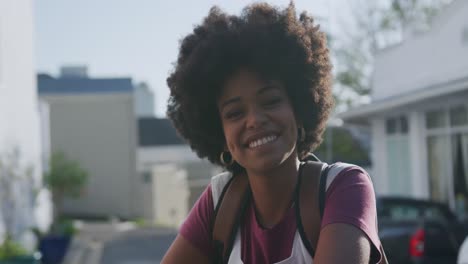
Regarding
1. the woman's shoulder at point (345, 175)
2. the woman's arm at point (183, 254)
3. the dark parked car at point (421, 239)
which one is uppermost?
the woman's shoulder at point (345, 175)

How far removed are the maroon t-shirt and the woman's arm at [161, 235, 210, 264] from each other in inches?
0.6

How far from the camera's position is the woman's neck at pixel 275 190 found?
2.38 metres

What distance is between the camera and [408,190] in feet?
60.2

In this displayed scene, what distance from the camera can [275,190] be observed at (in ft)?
7.82

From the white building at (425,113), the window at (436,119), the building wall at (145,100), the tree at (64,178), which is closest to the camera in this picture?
the white building at (425,113)

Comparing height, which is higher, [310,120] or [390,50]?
[390,50]

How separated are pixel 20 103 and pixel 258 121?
36.3 feet

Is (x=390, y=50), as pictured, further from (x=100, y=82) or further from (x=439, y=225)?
(x=100, y=82)

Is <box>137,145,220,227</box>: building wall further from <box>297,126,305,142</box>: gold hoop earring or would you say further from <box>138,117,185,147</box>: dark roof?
<box>297,126,305,142</box>: gold hoop earring

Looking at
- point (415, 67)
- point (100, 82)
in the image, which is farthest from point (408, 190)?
point (100, 82)

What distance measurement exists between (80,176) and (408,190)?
7.54 m

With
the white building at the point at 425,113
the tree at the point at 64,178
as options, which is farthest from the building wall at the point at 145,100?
the tree at the point at 64,178

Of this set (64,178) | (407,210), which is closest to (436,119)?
(407,210)

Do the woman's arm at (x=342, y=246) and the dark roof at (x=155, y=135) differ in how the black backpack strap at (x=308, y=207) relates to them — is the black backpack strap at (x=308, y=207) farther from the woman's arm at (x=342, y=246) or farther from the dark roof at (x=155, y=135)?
the dark roof at (x=155, y=135)
